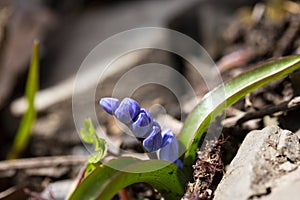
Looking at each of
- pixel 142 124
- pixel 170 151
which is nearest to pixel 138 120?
pixel 142 124

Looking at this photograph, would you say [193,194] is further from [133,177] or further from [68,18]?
[68,18]

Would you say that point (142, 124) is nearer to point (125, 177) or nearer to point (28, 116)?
point (125, 177)

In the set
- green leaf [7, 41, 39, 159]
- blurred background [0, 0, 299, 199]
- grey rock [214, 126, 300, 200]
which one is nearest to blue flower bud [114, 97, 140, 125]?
→ grey rock [214, 126, 300, 200]

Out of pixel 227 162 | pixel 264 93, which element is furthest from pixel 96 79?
pixel 227 162

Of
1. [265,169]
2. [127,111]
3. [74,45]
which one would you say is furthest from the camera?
[74,45]

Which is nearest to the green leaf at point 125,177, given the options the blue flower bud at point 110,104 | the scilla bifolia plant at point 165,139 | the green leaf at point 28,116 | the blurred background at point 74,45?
the scilla bifolia plant at point 165,139

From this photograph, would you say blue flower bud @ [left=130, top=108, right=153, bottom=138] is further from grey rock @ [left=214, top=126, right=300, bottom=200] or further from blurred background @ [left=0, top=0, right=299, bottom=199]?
blurred background @ [left=0, top=0, right=299, bottom=199]

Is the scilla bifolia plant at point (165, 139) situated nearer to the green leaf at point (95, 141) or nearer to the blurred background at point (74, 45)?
the green leaf at point (95, 141)
